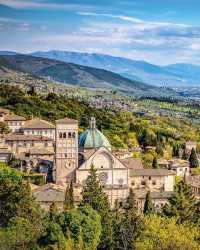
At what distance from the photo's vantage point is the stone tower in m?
66.2

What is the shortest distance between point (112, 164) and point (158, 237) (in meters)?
26.5

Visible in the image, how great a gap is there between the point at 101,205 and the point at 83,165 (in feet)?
47.9

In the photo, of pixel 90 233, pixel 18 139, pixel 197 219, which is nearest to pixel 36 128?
pixel 18 139

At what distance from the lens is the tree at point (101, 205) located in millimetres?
44438

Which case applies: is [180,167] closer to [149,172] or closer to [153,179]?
[153,179]

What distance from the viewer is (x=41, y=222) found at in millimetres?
44750

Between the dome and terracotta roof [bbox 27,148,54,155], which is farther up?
the dome

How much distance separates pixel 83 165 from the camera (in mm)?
65188

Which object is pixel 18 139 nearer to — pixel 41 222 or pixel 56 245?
pixel 41 222

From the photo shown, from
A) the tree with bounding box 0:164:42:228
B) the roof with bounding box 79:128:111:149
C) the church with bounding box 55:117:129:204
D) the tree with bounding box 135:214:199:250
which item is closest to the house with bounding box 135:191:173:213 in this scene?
the church with bounding box 55:117:129:204

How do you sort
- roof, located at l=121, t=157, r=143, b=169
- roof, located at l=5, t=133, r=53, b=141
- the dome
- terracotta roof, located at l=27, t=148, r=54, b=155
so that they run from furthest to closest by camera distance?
roof, located at l=5, t=133, r=53, b=141, terracotta roof, located at l=27, t=148, r=54, b=155, roof, located at l=121, t=157, r=143, b=169, the dome

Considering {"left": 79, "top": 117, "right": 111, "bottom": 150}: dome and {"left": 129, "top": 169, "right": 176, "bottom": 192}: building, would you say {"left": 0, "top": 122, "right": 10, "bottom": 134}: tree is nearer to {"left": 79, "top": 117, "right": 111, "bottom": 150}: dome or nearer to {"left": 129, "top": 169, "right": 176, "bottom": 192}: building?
{"left": 79, "top": 117, "right": 111, "bottom": 150}: dome

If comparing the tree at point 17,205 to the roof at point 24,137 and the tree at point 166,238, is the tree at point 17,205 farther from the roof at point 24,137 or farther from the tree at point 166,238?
the roof at point 24,137

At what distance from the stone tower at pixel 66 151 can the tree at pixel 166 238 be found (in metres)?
24.4
